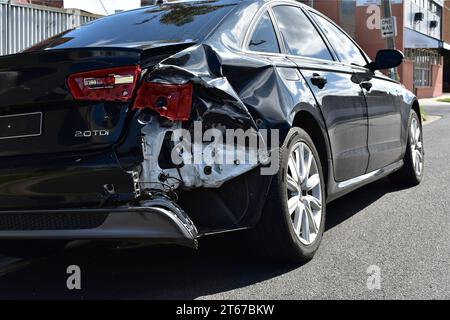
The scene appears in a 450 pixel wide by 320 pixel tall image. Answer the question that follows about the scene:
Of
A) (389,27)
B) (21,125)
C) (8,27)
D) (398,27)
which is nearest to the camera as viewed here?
(21,125)

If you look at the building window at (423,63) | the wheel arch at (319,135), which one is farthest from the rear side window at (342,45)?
the building window at (423,63)

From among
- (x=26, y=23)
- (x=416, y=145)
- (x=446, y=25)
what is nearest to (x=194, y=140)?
(x=416, y=145)

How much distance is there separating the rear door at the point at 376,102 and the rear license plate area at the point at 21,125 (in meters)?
2.75

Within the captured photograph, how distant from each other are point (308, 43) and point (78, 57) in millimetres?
2131

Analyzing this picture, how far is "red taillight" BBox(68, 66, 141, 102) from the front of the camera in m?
3.06

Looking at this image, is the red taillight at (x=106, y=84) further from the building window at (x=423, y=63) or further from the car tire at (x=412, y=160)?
the building window at (x=423, y=63)

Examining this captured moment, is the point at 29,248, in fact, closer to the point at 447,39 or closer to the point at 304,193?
the point at 304,193

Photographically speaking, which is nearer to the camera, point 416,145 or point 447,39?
point 416,145

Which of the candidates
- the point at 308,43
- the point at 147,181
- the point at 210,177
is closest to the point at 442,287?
the point at 210,177

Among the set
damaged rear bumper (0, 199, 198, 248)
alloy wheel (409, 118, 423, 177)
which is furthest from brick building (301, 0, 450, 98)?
damaged rear bumper (0, 199, 198, 248)

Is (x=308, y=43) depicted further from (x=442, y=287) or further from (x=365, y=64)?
(x=442, y=287)

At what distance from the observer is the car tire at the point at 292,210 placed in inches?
139

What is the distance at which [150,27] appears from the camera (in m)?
3.89

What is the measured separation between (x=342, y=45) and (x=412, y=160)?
5.67 feet
